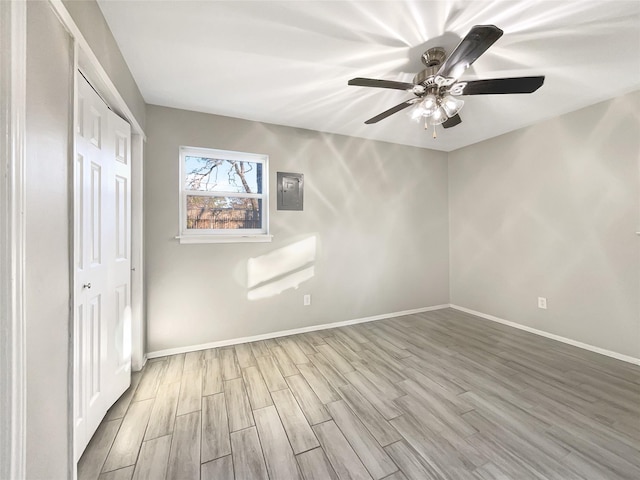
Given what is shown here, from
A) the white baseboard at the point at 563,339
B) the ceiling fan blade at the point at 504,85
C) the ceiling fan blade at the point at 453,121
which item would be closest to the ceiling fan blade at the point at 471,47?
the ceiling fan blade at the point at 504,85

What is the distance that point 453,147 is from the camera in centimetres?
372

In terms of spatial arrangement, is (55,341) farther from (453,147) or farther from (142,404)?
(453,147)

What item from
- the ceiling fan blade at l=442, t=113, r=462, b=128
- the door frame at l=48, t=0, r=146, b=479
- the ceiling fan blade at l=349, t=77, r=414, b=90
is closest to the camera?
the door frame at l=48, t=0, r=146, b=479

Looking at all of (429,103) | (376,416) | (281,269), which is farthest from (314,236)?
(376,416)

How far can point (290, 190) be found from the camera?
9.64ft

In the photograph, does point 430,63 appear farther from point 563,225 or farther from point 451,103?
point 563,225

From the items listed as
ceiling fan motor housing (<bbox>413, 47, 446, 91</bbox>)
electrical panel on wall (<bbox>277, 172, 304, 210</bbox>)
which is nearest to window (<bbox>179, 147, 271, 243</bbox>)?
electrical panel on wall (<bbox>277, 172, 304, 210</bbox>)

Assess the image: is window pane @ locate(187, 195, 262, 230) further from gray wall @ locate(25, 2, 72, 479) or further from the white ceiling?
gray wall @ locate(25, 2, 72, 479)

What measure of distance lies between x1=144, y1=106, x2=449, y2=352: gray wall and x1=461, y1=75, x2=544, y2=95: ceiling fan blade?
5.64 feet

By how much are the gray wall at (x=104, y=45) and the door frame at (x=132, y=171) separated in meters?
0.06

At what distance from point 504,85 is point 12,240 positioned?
Answer: 2.39 meters

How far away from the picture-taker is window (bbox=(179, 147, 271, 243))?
2.62 meters

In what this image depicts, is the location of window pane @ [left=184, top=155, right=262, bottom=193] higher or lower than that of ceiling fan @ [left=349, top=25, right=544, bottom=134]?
lower

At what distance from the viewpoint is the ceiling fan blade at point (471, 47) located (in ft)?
3.79
